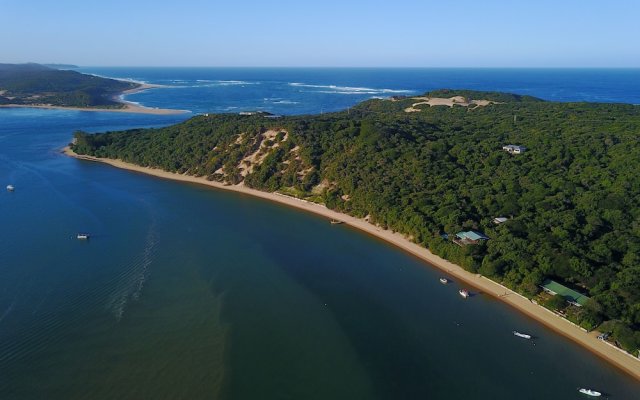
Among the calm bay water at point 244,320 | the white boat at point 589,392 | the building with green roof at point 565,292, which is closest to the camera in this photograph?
the white boat at point 589,392

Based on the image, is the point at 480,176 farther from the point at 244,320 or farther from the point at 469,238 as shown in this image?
the point at 244,320

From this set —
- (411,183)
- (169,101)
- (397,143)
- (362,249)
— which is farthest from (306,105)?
(362,249)

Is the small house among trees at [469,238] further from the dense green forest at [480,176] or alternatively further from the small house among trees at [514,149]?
the small house among trees at [514,149]

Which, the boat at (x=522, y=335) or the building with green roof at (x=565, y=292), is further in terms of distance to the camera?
the building with green roof at (x=565, y=292)

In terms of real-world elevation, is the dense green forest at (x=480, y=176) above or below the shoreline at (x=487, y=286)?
above

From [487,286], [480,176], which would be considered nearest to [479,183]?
[480,176]

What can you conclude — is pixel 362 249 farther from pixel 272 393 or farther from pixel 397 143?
pixel 397 143

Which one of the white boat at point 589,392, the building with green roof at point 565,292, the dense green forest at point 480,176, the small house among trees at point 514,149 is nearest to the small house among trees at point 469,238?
the dense green forest at point 480,176
